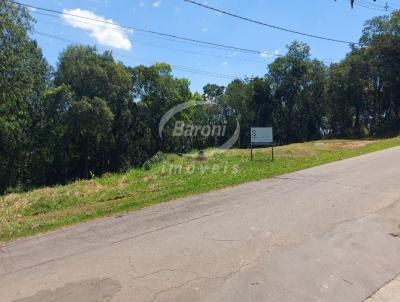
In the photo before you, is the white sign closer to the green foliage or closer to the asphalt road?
the green foliage

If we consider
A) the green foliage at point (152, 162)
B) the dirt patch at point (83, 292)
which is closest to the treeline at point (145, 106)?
the green foliage at point (152, 162)

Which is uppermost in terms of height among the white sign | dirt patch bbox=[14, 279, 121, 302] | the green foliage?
the white sign

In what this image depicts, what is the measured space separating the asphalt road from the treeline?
18.8 meters

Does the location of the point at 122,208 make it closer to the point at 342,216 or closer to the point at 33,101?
the point at 342,216

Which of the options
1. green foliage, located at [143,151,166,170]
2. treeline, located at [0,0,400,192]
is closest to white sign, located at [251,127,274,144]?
green foliage, located at [143,151,166,170]

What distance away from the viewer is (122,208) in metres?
10.3

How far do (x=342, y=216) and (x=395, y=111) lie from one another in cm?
4258

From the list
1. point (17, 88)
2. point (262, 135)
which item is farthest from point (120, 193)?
point (17, 88)

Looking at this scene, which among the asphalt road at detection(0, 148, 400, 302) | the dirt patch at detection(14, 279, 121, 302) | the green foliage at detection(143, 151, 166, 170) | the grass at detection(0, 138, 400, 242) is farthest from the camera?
the green foliage at detection(143, 151, 166, 170)

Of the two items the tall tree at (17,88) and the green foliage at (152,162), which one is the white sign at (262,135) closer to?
the green foliage at (152,162)

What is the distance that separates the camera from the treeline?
117ft

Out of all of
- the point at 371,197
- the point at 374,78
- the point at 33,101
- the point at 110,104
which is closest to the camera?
the point at 371,197

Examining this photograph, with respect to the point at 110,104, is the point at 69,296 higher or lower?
lower

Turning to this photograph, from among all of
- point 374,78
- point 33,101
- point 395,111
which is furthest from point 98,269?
point 395,111
